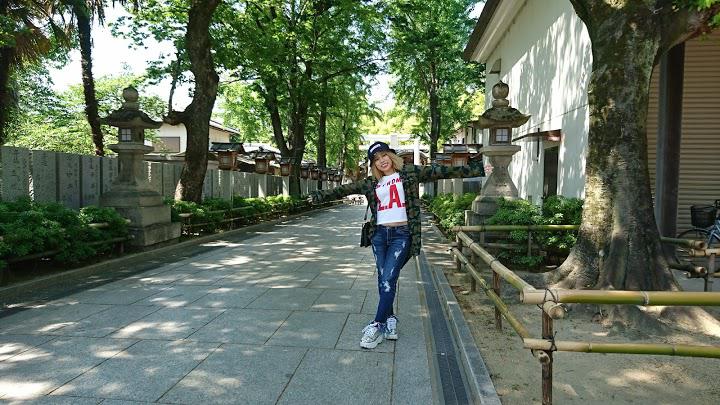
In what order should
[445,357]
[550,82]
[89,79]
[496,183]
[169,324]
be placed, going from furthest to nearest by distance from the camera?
[89,79] < [550,82] < [496,183] < [169,324] < [445,357]

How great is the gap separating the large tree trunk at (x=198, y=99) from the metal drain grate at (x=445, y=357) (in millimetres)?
7939

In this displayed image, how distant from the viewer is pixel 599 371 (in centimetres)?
370

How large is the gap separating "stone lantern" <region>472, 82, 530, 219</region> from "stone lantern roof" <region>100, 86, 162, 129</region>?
7.13 m

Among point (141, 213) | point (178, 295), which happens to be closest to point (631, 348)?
point (178, 295)

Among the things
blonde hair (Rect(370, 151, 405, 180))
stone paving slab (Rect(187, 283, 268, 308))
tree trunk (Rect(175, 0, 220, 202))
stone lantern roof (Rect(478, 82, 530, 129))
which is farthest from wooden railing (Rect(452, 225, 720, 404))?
tree trunk (Rect(175, 0, 220, 202))

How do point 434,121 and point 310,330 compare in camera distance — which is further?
point 434,121

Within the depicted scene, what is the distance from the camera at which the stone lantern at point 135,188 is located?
9070 millimetres

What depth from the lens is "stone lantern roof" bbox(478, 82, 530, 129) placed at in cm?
872

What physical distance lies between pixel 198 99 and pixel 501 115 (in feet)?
25.0

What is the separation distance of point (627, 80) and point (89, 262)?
835 centimetres

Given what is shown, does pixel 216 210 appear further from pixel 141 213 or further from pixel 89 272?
pixel 89 272

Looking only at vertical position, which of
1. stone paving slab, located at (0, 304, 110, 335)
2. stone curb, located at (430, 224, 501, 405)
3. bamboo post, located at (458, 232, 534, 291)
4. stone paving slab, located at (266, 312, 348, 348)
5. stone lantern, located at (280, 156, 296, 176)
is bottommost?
stone paving slab, located at (0, 304, 110, 335)

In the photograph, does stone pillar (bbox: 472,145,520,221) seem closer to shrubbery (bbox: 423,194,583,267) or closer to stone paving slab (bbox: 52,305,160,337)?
shrubbery (bbox: 423,194,583,267)

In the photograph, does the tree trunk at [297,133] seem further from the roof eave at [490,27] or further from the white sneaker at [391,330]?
the white sneaker at [391,330]
